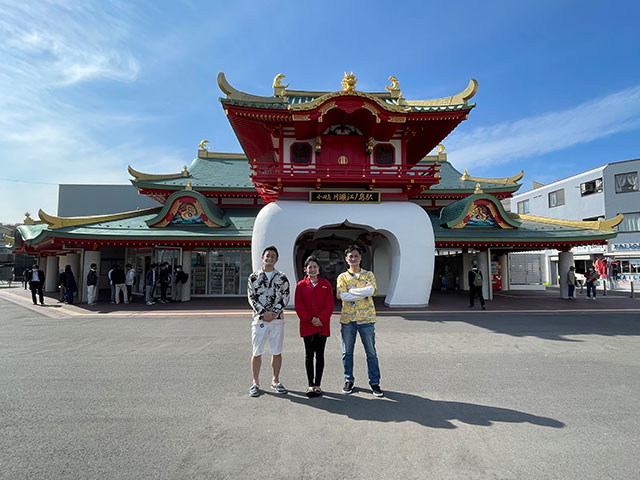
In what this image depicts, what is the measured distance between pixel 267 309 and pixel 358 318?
1146 mm

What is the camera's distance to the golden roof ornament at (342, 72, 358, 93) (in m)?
10.7

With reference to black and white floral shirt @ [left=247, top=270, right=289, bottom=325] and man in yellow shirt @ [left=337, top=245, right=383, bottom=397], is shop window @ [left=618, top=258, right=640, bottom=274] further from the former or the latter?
black and white floral shirt @ [left=247, top=270, right=289, bottom=325]

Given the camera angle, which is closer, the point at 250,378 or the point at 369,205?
the point at 250,378

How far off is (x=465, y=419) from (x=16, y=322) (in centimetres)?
1172

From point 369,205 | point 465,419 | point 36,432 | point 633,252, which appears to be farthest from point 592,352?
point 633,252

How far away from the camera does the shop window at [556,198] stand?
2978cm

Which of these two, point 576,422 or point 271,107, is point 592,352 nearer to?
point 576,422

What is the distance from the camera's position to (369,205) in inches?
457

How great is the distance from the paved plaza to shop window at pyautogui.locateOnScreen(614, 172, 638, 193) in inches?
967

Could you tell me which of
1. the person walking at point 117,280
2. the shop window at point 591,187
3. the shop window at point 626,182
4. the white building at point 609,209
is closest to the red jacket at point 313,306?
the person walking at point 117,280

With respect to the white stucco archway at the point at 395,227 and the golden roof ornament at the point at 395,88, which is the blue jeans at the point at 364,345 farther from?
the golden roof ornament at the point at 395,88

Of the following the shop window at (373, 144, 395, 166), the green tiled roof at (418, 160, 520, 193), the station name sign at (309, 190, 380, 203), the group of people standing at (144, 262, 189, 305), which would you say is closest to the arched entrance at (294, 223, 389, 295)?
the station name sign at (309, 190, 380, 203)

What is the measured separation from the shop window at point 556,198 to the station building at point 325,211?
18238 millimetres

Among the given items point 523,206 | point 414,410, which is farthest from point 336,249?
point 523,206
